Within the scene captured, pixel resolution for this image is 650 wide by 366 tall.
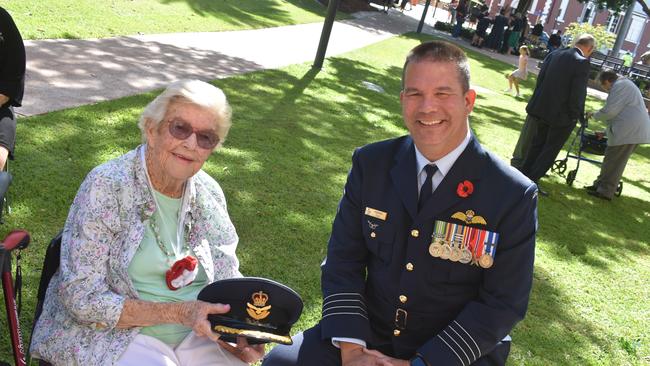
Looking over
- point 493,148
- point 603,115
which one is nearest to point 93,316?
point 603,115

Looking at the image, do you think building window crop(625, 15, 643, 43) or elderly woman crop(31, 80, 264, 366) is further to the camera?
building window crop(625, 15, 643, 43)

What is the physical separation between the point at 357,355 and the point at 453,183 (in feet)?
2.62

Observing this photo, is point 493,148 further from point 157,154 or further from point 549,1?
point 549,1

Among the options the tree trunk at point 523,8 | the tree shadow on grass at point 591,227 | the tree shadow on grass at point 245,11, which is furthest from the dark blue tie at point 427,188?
the tree trunk at point 523,8

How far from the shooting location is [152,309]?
2.42 meters

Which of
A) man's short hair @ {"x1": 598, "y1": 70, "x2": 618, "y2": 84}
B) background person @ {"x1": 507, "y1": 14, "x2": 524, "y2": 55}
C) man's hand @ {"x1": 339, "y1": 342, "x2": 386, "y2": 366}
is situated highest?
background person @ {"x1": 507, "y1": 14, "x2": 524, "y2": 55}

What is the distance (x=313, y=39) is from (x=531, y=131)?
8978 mm

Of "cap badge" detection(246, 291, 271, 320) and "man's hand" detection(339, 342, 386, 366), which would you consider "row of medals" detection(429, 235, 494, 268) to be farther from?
"cap badge" detection(246, 291, 271, 320)

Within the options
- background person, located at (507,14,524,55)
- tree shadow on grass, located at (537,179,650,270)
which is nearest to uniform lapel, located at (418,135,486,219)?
tree shadow on grass, located at (537,179,650,270)

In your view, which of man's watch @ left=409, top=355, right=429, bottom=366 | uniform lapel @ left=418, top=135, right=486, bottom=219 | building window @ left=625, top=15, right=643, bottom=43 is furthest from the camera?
building window @ left=625, top=15, right=643, bottom=43

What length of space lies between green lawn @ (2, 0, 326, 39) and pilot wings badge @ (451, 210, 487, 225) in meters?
8.27

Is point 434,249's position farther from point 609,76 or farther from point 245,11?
point 245,11

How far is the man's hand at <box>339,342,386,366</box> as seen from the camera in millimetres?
2518

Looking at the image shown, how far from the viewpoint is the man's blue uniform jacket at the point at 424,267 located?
2537 millimetres
